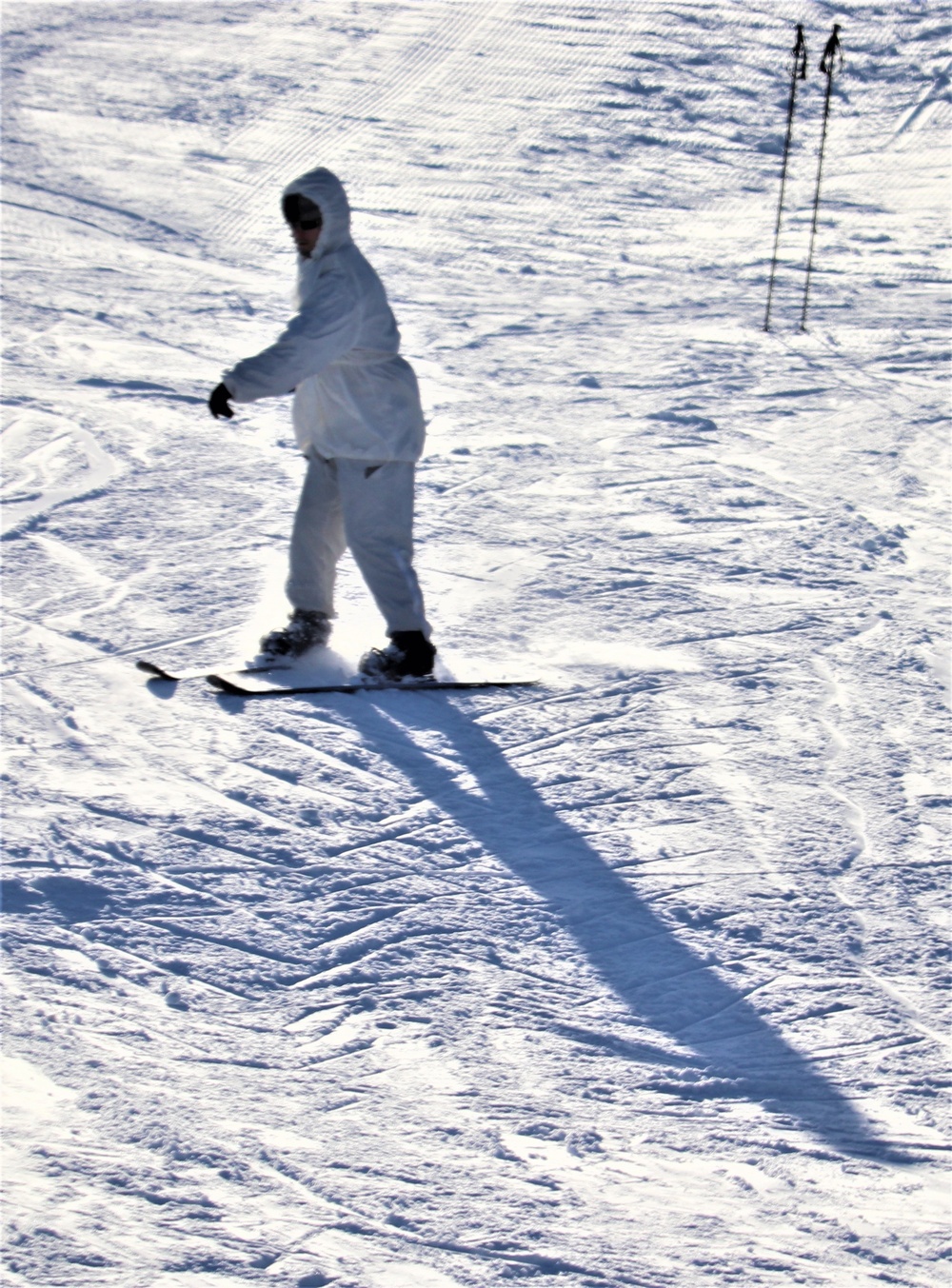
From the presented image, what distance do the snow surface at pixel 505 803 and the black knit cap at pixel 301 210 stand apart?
1422 millimetres

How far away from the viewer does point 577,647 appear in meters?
5.05

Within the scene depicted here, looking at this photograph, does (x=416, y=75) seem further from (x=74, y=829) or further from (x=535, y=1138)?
(x=535, y=1138)

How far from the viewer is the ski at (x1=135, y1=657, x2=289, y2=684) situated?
4758mm

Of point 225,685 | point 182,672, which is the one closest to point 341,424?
point 225,685

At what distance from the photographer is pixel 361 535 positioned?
15.2 feet

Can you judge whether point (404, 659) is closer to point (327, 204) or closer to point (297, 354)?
point (297, 354)

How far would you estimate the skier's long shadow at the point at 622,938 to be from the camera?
290 cm

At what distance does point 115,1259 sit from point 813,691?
297 centimetres

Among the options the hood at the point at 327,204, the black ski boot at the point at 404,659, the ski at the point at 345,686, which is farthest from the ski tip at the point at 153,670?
the hood at the point at 327,204

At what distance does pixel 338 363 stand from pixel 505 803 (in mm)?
1441

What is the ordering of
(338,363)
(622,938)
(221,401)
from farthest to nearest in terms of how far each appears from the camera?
(338,363), (221,401), (622,938)

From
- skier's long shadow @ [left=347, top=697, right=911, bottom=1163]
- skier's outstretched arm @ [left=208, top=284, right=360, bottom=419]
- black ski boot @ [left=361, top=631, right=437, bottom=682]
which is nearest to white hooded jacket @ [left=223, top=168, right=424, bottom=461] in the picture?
skier's outstretched arm @ [left=208, top=284, right=360, bottom=419]

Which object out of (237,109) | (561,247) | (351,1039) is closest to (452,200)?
(561,247)

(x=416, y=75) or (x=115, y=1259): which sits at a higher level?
(x=416, y=75)
